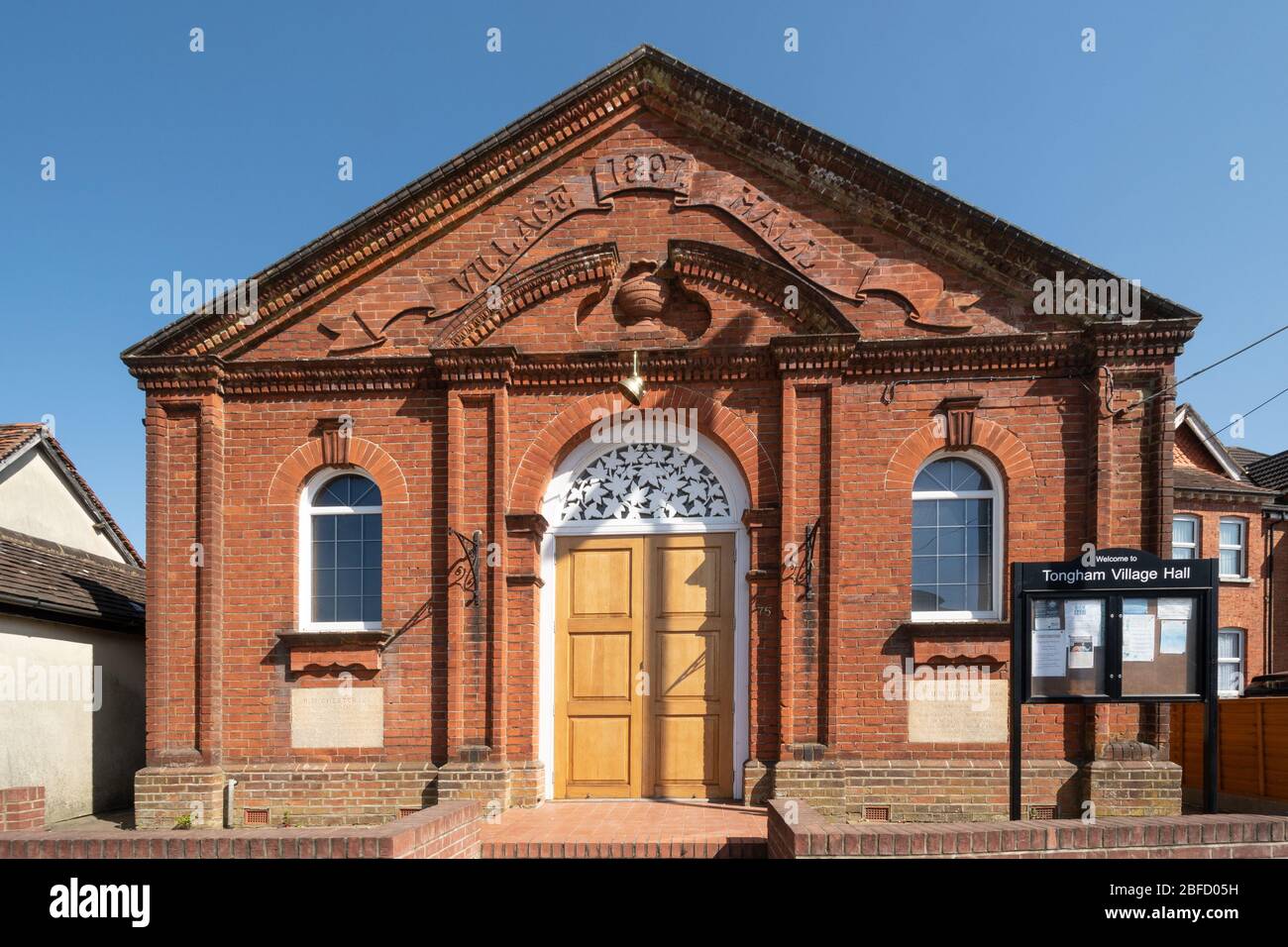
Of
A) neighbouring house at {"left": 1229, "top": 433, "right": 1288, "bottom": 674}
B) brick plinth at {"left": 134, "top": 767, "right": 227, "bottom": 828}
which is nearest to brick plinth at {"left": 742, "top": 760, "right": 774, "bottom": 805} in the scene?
brick plinth at {"left": 134, "top": 767, "right": 227, "bottom": 828}

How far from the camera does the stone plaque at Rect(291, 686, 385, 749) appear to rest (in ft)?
28.6

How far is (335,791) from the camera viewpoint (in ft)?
28.2

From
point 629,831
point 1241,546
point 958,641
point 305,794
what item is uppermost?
point 1241,546

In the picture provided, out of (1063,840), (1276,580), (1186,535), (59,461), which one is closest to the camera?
(1063,840)

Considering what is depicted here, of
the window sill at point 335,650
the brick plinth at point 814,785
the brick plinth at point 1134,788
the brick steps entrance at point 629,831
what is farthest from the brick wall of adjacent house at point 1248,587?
the window sill at point 335,650

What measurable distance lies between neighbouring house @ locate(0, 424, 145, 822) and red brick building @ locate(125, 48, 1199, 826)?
201 centimetres

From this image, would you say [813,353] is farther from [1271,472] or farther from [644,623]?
[1271,472]

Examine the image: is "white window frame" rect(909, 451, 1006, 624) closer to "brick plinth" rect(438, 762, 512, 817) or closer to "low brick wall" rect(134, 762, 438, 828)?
"brick plinth" rect(438, 762, 512, 817)

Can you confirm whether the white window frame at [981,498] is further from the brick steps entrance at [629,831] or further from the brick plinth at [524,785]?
the brick plinth at [524,785]

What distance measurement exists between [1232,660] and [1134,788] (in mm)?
14099

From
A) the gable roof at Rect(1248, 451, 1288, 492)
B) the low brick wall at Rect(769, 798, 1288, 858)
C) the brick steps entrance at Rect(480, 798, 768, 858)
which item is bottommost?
the brick steps entrance at Rect(480, 798, 768, 858)

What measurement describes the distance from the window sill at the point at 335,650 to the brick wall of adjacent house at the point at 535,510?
0.39 feet

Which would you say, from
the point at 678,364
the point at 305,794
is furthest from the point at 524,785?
the point at 678,364
